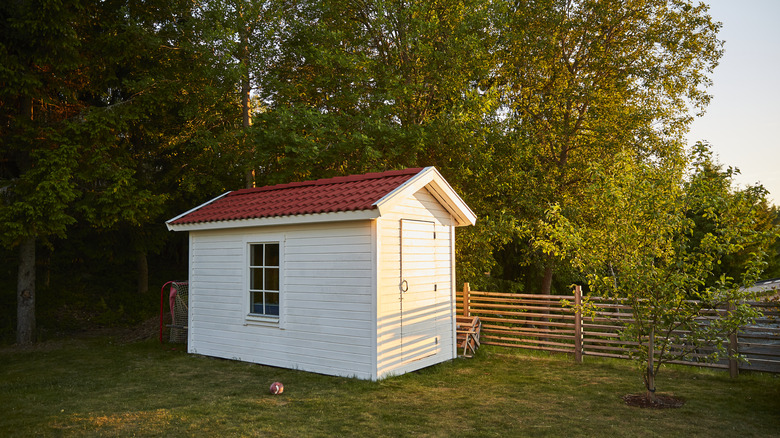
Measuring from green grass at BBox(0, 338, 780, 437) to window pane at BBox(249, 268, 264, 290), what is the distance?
4.48ft

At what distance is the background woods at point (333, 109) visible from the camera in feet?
43.2

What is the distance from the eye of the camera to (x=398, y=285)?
820cm

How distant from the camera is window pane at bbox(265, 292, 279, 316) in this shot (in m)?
9.07

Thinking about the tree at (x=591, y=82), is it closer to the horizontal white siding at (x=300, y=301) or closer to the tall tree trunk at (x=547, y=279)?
the tall tree trunk at (x=547, y=279)

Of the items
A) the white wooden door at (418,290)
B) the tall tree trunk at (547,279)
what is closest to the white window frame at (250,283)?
the white wooden door at (418,290)

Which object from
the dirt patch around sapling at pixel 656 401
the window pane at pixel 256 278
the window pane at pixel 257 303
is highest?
the window pane at pixel 256 278

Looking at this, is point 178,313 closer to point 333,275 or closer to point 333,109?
point 333,275

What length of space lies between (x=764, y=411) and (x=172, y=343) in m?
10.7

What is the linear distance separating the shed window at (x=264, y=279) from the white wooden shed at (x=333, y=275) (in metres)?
0.02

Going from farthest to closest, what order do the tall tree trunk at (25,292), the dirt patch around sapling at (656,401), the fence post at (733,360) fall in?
1. the tall tree trunk at (25,292)
2. the fence post at (733,360)
3. the dirt patch around sapling at (656,401)

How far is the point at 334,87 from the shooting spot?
53.3ft

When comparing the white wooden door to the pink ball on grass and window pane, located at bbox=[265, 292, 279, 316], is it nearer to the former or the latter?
the pink ball on grass

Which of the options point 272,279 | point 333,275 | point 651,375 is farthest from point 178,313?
point 651,375

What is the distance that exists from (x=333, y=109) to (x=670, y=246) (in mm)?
12258
